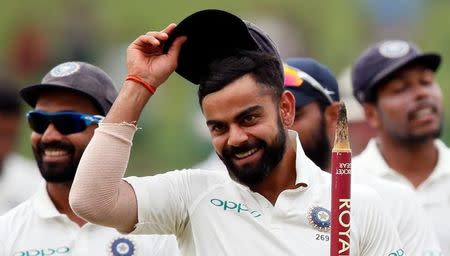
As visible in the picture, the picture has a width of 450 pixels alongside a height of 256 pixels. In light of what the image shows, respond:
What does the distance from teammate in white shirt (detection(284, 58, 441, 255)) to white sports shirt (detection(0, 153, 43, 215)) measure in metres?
2.44

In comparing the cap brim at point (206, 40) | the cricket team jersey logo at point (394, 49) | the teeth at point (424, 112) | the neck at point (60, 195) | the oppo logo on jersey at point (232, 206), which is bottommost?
the neck at point (60, 195)

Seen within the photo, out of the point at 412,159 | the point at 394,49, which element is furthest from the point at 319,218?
the point at 394,49

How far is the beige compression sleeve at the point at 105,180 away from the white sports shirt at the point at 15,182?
3990 mm

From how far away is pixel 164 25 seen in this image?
1573 centimetres

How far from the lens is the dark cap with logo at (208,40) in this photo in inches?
189

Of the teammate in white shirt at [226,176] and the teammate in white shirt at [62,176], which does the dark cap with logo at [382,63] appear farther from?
the teammate in white shirt at [226,176]

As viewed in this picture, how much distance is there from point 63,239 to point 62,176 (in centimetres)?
31

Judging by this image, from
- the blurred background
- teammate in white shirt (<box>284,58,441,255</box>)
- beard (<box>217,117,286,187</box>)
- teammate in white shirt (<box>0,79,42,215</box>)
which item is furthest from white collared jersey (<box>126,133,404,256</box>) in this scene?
the blurred background

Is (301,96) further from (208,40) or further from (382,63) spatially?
(208,40)

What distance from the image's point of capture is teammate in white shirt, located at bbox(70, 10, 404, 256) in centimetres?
472

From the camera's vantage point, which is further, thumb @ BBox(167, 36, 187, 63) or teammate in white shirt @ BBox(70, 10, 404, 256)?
thumb @ BBox(167, 36, 187, 63)

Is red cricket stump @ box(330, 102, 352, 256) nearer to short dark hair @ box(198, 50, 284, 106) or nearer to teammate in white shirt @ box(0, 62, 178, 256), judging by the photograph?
short dark hair @ box(198, 50, 284, 106)

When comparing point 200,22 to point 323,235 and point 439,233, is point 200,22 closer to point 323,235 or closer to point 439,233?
point 323,235

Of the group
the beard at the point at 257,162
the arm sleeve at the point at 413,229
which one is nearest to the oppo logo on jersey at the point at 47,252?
the beard at the point at 257,162
